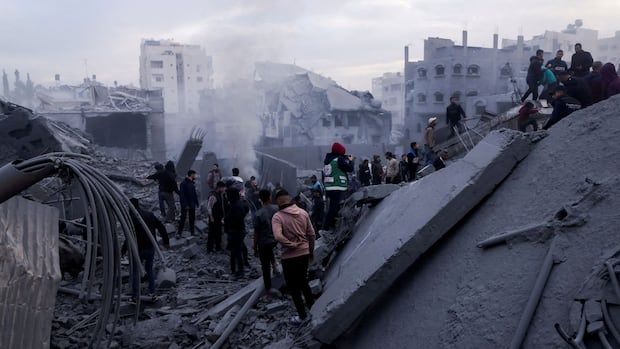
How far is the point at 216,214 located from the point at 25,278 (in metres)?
4.71

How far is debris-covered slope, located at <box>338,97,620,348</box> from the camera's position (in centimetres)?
279

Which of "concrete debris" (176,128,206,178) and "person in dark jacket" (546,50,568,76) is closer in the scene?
"person in dark jacket" (546,50,568,76)

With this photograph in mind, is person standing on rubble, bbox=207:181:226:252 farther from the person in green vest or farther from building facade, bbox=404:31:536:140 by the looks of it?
building facade, bbox=404:31:536:140

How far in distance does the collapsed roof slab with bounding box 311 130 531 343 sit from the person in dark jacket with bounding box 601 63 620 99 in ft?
16.0

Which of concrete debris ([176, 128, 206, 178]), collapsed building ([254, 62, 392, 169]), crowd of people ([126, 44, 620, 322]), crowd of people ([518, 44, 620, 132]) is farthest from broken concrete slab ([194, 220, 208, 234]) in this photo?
collapsed building ([254, 62, 392, 169])

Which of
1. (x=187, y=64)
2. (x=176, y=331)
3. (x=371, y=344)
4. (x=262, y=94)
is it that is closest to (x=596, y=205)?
(x=371, y=344)

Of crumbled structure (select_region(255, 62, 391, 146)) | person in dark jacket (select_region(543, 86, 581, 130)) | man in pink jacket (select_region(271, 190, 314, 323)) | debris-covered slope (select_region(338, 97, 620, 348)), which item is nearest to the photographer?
debris-covered slope (select_region(338, 97, 620, 348))

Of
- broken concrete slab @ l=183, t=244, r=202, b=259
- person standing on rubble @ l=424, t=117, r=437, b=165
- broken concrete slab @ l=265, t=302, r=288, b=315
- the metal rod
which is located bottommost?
broken concrete slab @ l=183, t=244, r=202, b=259

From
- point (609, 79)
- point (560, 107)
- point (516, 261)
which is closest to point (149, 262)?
point (516, 261)

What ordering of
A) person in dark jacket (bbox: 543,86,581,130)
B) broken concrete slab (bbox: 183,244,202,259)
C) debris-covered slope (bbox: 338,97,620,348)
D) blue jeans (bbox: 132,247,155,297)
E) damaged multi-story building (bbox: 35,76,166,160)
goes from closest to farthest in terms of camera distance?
debris-covered slope (bbox: 338,97,620,348), person in dark jacket (bbox: 543,86,581,130), blue jeans (bbox: 132,247,155,297), broken concrete slab (bbox: 183,244,202,259), damaged multi-story building (bbox: 35,76,166,160)

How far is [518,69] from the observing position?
4088 cm

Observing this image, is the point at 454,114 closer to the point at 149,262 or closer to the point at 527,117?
the point at 527,117

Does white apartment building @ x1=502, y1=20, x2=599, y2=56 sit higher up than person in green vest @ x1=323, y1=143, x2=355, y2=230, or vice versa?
white apartment building @ x1=502, y1=20, x2=599, y2=56

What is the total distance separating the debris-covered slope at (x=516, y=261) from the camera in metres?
2.79
